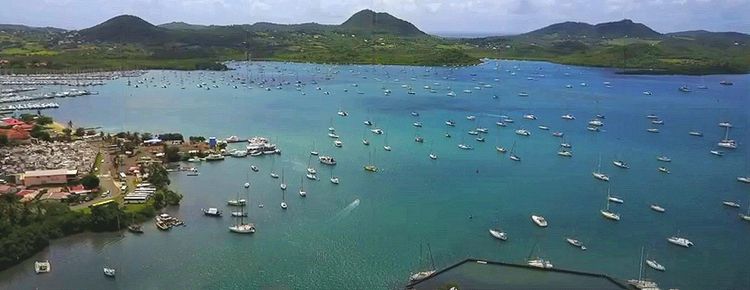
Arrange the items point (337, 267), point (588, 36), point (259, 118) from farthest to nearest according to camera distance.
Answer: point (588, 36) → point (259, 118) → point (337, 267)

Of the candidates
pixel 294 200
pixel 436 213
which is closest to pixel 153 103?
pixel 294 200

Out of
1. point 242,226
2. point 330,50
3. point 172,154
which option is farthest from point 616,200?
point 330,50

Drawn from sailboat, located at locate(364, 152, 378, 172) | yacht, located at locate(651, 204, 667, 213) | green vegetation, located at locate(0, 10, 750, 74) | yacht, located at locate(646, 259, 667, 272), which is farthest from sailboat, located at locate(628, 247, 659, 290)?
green vegetation, located at locate(0, 10, 750, 74)

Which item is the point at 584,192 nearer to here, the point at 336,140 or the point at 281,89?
the point at 336,140

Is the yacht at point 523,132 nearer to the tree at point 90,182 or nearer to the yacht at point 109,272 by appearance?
the tree at point 90,182

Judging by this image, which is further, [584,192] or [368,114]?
[368,114]

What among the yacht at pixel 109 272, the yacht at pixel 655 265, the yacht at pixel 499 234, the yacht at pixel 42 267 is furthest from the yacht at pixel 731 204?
the yacht at pixel 42 267

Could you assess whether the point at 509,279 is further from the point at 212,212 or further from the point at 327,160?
the point at 327,160
